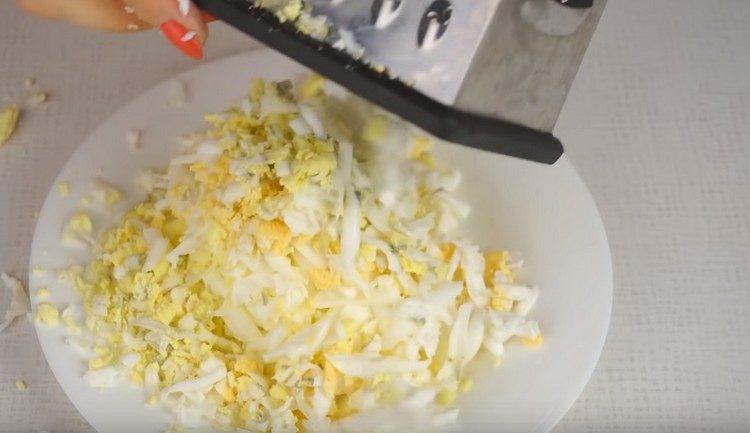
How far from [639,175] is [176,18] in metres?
0.67

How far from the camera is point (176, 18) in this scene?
749mm

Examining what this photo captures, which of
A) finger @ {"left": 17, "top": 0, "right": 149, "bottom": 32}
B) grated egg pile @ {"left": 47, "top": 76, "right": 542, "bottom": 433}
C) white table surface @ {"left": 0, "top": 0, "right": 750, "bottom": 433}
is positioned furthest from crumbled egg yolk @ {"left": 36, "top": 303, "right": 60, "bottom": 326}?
finger @ {"left": 17, "top": 0, "right": 149, "bottom": 32}

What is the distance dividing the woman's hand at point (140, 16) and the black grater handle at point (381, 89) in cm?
10

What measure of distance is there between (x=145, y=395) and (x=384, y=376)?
27cm

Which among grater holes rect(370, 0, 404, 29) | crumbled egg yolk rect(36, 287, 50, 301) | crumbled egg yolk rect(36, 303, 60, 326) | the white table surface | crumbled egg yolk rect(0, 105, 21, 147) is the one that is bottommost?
crumbled egg yolk rect(36, 303, 60, 326)

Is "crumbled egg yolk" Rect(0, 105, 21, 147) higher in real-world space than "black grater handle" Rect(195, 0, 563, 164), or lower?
lower

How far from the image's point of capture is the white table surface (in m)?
0.95

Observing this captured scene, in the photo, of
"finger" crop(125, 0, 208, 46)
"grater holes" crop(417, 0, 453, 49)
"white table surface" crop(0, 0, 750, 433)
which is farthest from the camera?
"white table surface" crop(0, 0, 750, 433)

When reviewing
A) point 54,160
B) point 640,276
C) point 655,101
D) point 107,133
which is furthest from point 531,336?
point 54,160

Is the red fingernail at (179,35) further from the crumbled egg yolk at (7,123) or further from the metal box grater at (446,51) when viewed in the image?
the crumbled egg yolk at (7,123)

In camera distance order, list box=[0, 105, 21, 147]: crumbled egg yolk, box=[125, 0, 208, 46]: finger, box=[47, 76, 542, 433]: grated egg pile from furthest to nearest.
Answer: box=[0, 105, 21, 147]: crumbled egg yolk → box=[47, 76, 542, 433]: grated egg pile → box=[125, 0, 208, 46]: finger

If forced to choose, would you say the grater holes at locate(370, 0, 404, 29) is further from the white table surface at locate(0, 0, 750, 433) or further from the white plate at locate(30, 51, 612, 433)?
the white table surface at locate(0, 0, 750, 433)

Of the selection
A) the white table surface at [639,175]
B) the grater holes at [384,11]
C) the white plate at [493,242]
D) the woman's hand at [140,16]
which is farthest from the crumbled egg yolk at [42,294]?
the grater holes at [384,11]

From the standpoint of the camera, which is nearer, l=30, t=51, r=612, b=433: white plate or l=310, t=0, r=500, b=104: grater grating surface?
l=310, t=0, r=500, b=104: grater grating surface
